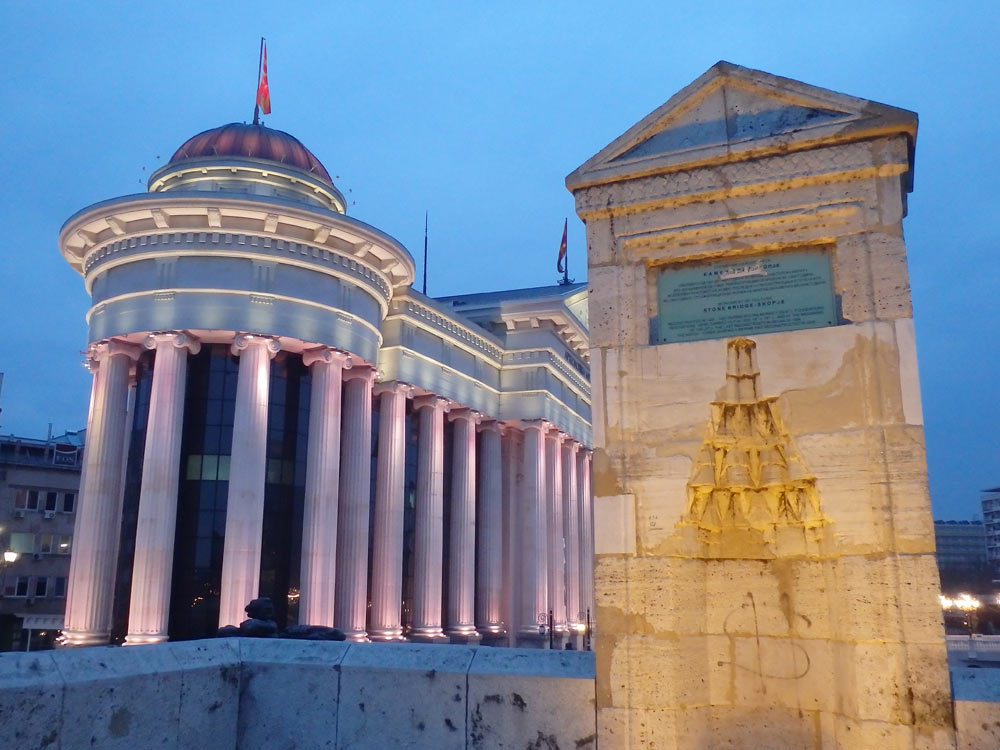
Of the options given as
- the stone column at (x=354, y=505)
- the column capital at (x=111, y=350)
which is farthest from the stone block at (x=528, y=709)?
the column capital at (x=111, y=350)

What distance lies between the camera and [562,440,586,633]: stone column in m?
47.5

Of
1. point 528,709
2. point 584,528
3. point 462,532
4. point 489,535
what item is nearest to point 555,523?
point 489,535

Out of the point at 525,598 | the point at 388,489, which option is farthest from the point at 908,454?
the point at 525,598

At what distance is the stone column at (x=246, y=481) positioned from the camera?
2663 cm

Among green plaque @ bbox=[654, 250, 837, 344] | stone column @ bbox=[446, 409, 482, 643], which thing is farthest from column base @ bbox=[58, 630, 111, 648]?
green plaque @ bbox=[654, 250, 837, 344]

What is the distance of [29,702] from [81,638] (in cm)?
2511

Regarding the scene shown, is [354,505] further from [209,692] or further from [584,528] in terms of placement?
[209,692]

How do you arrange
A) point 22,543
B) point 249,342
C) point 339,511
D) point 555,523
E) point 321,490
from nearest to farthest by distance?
point 249,342
point 321,490
point 339,511
point 555,523
point 22,543

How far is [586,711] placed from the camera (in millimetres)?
6578

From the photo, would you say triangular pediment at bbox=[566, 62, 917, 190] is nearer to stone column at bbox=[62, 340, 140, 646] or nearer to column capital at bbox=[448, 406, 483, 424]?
stone column at bbox=[62, 340, 140, 646]

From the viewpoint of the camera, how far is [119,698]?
5.76 m

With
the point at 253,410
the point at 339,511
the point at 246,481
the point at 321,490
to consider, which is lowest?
the point at 339,511

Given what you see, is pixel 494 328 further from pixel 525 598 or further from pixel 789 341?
pixel 789 341

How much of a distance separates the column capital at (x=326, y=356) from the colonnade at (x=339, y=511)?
47 millimetres
